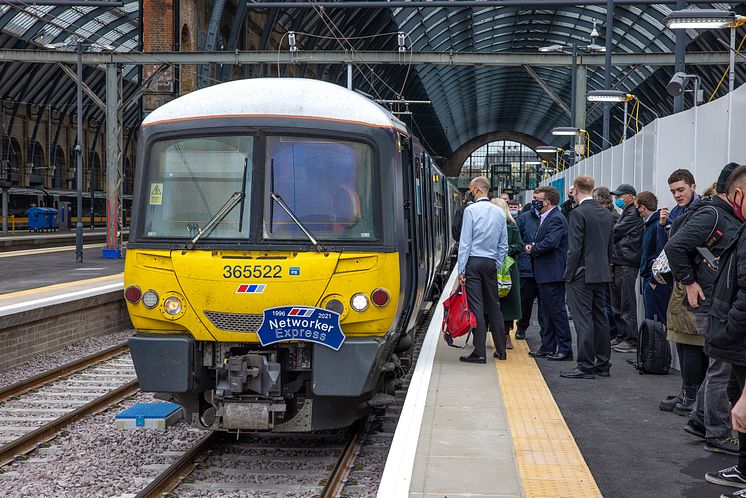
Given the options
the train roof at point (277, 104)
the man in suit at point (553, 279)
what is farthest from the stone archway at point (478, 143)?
the train roof at point (277, 104)

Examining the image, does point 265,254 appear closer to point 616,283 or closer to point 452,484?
point 452,484

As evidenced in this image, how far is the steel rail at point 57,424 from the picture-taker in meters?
7.72

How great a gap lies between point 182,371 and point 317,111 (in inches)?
81.1

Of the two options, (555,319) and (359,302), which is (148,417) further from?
(555,319)

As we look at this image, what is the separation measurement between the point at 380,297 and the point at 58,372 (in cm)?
609

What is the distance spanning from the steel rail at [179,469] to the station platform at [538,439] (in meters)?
1.57

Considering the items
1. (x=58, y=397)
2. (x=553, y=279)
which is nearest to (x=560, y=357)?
(x=553, y=279)

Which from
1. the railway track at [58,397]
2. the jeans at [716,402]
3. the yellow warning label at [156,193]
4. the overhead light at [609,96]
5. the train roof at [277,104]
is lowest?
the railway track at [58,397]

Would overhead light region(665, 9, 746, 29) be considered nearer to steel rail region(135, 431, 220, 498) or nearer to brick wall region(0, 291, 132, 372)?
steel rail region(135, 431, 220, 498)

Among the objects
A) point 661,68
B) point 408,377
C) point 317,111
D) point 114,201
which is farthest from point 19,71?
point 317,111

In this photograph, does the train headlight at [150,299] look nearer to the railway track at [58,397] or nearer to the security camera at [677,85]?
the railway track at [58,397]

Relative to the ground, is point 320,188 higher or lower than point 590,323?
higher

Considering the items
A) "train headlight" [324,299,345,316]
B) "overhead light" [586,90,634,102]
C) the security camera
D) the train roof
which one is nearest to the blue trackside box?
"train headlight" [324,299,345,316]

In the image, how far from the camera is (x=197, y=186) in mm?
7219
